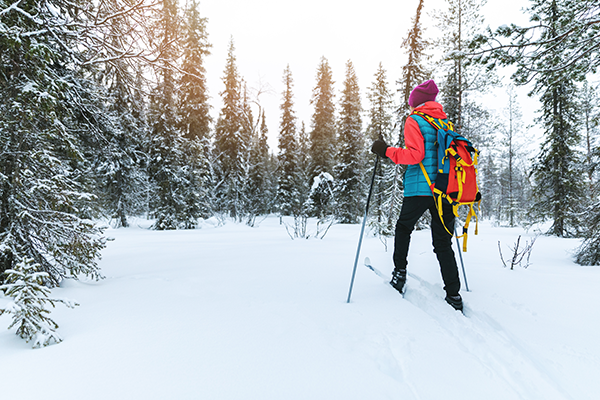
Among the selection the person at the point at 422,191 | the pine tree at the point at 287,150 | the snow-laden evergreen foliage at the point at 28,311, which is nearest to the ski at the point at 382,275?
the person at the point at 422,191

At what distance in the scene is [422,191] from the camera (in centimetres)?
276

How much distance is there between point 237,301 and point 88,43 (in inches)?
139

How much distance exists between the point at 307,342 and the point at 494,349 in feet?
4.41

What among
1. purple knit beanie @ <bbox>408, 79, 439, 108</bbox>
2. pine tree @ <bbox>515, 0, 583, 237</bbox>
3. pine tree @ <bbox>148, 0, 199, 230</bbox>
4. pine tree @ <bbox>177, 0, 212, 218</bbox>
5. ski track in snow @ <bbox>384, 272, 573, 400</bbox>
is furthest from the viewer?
pine tree @ <bbox>177, 0, 212, 218</bbox>

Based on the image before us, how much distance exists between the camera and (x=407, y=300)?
2.74m

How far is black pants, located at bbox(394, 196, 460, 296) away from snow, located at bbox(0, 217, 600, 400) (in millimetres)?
306

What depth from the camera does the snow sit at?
1.37 metres

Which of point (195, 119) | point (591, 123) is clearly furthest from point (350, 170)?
point (591, 123)

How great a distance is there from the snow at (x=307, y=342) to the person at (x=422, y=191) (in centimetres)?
29

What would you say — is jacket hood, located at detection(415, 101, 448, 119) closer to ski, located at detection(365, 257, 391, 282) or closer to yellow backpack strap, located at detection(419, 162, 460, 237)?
yellow backpack strap, located at detection(419, 162, 460, 237)

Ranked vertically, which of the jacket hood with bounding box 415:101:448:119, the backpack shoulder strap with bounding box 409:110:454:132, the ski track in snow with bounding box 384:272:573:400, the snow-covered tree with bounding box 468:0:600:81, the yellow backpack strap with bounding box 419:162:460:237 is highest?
the snow-covered tree with bounding box 468:0:600:81

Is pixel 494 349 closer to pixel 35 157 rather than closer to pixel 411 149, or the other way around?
pixel 411 149

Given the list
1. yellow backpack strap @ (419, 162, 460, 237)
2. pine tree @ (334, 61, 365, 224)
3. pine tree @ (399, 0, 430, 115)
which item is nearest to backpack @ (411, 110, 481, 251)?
yellow backpack strap @ (419, 162, 460, 237)

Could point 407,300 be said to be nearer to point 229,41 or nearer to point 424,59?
point 424,59
